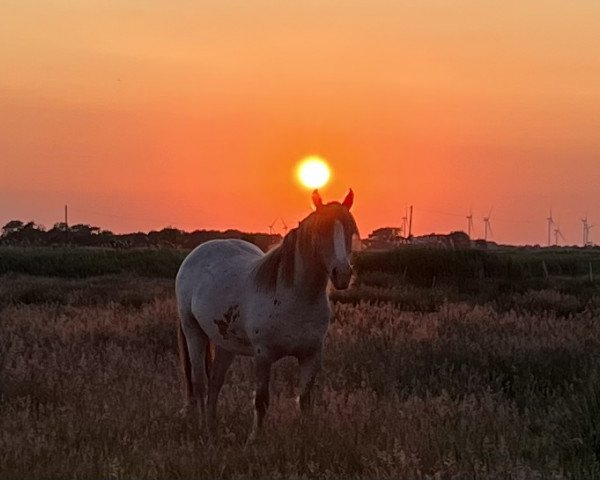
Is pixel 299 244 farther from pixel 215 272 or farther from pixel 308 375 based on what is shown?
Result: pixel 215 272

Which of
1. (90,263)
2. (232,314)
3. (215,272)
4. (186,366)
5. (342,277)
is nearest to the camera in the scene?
(342,277)

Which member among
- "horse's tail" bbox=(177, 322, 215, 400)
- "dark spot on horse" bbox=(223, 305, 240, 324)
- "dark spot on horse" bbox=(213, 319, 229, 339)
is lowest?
"horse's tail" bbox=(177, 322, 215, 400)

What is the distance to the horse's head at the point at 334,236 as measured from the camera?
252 inches

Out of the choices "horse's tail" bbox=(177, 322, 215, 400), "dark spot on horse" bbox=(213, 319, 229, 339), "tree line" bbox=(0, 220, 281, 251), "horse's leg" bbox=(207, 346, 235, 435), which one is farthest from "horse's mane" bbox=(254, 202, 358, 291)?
"tree line" bbox=(0, 220, 281, 251)

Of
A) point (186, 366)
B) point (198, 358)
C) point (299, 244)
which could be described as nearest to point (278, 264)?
point (299, 244)

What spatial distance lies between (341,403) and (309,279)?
1.52 m

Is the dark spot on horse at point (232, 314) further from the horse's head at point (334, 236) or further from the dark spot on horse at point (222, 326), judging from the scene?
the horse's head at point (334, 236)

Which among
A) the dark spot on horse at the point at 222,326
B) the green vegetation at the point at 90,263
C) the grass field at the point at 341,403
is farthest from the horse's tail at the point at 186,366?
the green vegetation at the point at 90,263

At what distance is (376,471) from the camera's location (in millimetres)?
5695

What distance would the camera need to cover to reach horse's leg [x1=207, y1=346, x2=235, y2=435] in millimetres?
8120

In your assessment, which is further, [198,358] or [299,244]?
[198,358]

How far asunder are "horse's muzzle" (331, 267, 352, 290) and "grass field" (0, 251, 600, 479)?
110 centimetres

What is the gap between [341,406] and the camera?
7.85m

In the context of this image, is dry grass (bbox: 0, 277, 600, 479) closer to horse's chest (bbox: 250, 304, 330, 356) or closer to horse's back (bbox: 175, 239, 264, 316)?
horse's chest (bbox: 250, 304, 330, 356)
